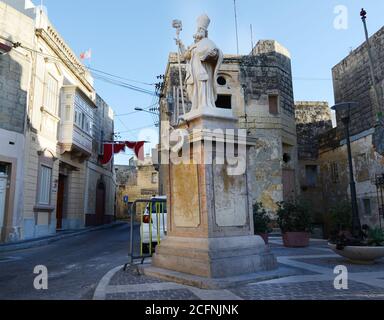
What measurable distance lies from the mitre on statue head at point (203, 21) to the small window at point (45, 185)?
1222 centimetres

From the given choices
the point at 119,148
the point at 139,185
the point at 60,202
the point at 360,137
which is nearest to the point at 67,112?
the point at 60,202

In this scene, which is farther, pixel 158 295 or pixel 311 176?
pixel 311 176

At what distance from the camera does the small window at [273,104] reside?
2030 cm

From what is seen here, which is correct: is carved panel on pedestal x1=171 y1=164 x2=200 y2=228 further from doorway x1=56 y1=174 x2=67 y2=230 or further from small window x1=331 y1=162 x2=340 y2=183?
small window x1=331 y1=162 x2=340 y2=183

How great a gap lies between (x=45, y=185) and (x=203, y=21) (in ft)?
42.2

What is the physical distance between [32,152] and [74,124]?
448 centimetres

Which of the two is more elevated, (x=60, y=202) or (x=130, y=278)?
(x=60, y=202)

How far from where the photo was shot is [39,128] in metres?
15.8

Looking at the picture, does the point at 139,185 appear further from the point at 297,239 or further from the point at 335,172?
the point at 297,239

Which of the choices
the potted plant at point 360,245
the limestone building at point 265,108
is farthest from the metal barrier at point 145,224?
the limestone building at point 265,108

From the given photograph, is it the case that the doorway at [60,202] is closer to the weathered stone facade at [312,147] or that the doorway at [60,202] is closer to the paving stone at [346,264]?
the weathered stone facade at [312,147]

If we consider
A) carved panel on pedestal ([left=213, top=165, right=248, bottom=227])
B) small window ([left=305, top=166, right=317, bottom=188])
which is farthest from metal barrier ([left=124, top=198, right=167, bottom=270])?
small window ([left=305, top=166, right=317, bottom=188])

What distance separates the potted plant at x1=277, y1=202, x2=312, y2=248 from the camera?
11156 mm

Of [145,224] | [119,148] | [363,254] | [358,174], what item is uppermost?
[119,148]
